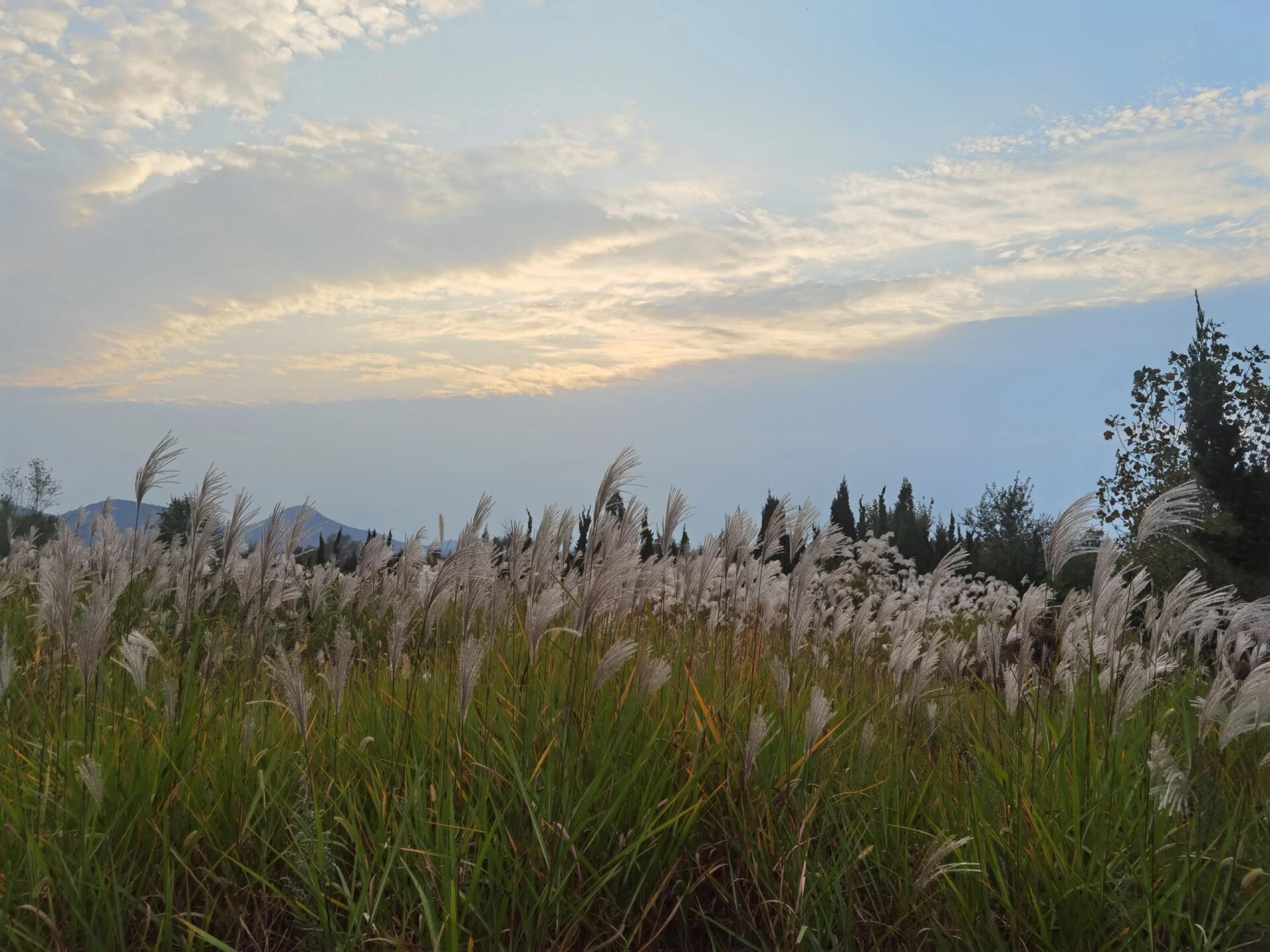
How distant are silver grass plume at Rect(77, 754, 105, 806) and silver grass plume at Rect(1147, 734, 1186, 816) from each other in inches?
141

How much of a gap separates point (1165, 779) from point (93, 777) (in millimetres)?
3862

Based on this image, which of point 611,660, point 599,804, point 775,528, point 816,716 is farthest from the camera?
point 775,528

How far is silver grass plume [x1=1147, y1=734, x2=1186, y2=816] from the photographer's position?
3166 mm

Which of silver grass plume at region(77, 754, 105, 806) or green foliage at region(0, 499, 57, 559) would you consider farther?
green foliage at region(0, 499, 57, 559)

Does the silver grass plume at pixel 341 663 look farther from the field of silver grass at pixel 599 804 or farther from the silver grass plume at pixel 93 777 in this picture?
the silver grass plume at pixel 93 777

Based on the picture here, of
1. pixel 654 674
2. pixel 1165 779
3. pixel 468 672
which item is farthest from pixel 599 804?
pixel 1165 779

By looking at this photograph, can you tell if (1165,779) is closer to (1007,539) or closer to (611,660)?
(611,660)

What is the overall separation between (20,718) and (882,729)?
4692mm

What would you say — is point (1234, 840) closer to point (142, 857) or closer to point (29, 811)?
point (142, 857)

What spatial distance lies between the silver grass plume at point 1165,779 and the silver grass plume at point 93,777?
357 centimetres

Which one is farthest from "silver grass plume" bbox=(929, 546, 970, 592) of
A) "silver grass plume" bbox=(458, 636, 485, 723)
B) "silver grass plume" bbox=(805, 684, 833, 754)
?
"silver grass plume" bbox=(458, 636, 485, 723)

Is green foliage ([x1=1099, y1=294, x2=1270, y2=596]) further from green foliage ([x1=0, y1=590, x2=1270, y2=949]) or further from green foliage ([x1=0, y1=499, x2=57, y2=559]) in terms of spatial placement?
green foliage ([x1=0, y1=499, x2=57, y2=559])

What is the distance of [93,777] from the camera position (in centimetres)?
302

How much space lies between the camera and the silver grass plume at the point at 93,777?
2.93m
